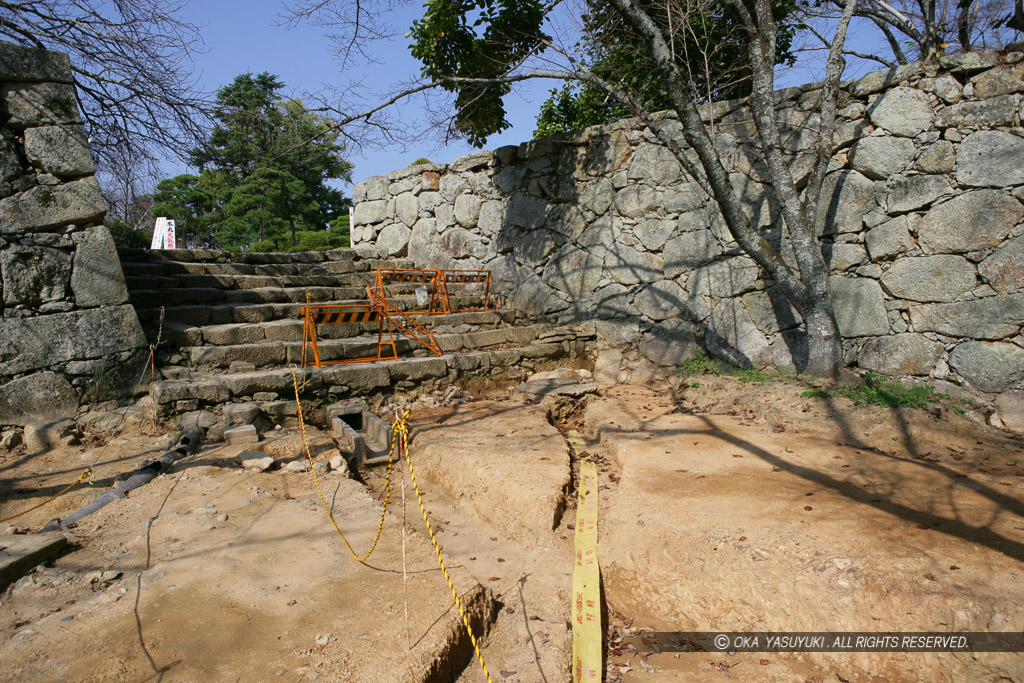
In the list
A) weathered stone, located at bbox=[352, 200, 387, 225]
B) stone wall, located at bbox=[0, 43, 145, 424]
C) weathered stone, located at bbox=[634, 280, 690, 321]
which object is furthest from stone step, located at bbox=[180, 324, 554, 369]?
weathered stone, located at bbox=[352, 200, 387, 225]

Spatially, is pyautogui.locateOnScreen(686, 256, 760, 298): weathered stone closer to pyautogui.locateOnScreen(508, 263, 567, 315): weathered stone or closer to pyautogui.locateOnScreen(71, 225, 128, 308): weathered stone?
pyautogui.locateOnScreen(508, 263, 567, 315): weathered stone

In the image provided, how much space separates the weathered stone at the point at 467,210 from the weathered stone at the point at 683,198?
3580mm

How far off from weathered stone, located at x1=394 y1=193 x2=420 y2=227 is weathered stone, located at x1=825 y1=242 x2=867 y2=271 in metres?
7.20

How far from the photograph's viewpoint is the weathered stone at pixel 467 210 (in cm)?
1013

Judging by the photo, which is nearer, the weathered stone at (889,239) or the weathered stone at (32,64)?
the weathered stone at (32,64)

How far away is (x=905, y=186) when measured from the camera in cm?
608

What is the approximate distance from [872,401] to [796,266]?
5.95 feet

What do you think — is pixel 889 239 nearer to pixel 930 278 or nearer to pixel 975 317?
pixel 930 278

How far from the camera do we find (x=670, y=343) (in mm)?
7734

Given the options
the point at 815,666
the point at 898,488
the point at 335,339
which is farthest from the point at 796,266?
the point at 335,339

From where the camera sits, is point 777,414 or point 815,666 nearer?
point 815,666

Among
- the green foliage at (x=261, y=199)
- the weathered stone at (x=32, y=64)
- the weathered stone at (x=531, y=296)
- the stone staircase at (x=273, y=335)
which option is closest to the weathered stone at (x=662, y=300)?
the stone staircase at (x=273, y=335)

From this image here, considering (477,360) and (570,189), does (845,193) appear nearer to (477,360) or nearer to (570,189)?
(570,189)

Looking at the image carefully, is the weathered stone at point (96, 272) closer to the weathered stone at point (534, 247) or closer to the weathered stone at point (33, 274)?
the weathered stone at point (33, 274)
